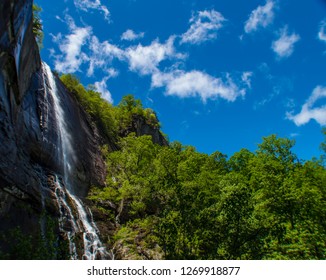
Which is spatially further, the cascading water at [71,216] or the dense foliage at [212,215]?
the cascading water at [71,216]

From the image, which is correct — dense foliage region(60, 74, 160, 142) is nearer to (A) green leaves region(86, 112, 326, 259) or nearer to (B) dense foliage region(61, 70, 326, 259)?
(B) dense foliage region(61, 70, 326, 259)

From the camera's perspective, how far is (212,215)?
46.4 ft

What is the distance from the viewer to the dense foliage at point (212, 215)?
1277 centimetres

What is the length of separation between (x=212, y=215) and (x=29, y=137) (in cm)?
1443

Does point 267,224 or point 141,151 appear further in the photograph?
point 141,151

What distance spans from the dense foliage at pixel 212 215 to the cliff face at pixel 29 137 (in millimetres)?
3677

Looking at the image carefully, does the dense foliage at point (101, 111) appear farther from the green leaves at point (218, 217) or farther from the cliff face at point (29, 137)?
the green leaves at point (218, 217)

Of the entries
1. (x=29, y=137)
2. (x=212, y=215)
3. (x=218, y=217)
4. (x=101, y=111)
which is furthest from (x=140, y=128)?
(x=218, y=217)

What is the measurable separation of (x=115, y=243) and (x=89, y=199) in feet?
19.3

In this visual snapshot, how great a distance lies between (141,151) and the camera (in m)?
30.5

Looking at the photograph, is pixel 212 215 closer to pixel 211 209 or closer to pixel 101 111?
pixel 211 209

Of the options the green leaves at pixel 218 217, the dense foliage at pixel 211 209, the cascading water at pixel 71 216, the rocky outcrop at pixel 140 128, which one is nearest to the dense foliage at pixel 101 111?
the rocky outcrop at pixel 140 128

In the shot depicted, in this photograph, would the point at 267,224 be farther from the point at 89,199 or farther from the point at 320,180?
the point at 320,180

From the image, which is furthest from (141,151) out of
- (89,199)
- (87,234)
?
(87,234)
